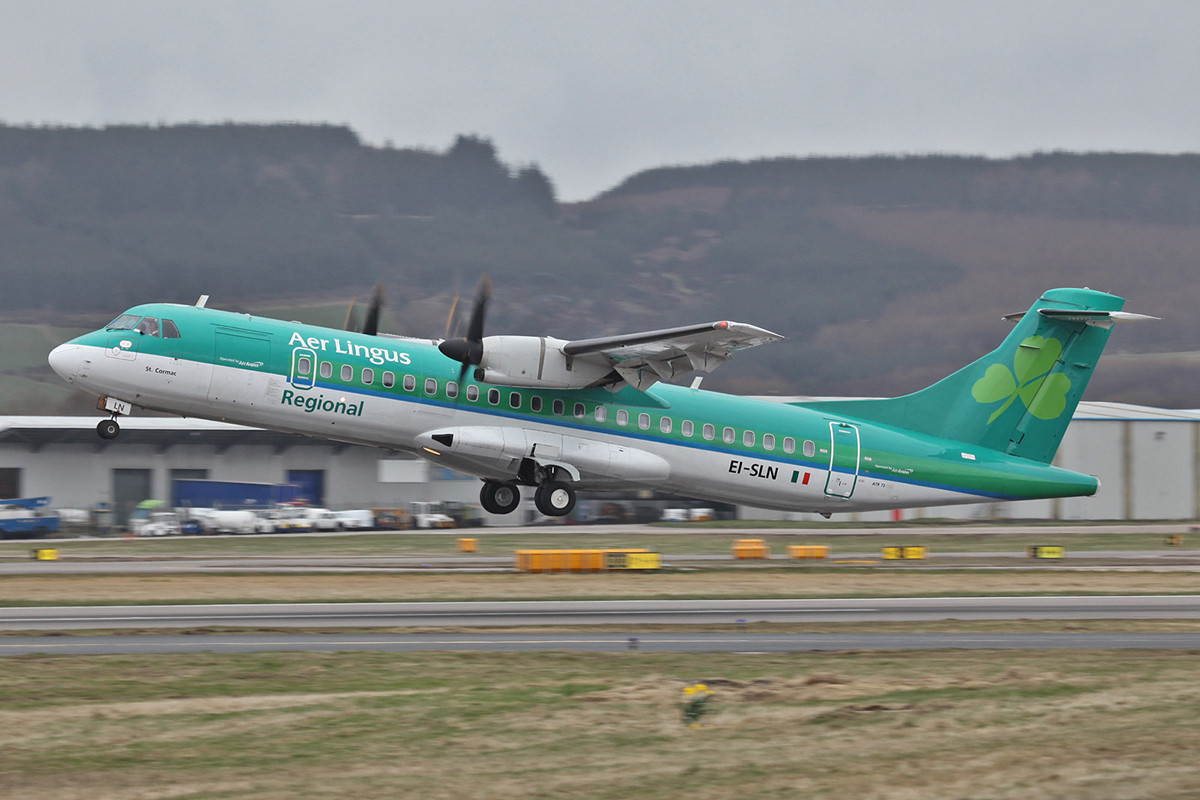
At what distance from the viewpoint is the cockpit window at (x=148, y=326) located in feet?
81.7

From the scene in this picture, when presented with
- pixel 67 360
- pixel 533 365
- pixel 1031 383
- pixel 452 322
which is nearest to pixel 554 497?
pixel 533 365

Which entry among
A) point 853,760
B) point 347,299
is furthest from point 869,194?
point 853,760

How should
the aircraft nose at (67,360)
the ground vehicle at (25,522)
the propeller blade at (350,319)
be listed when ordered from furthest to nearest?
the ground vehicle at (25,522)
the propeller blade at (350,319)
the aircraft nose at (67,360)

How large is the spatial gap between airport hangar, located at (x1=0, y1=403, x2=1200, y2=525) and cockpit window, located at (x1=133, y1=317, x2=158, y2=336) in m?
34.4

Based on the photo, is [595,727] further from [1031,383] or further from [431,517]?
[431,517]

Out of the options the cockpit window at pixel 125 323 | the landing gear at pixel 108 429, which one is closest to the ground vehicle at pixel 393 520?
the landing gear at pixel 108 429

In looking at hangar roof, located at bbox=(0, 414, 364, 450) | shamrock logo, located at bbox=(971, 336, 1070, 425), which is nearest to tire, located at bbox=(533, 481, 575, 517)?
shamrock logo, located at bbox=(971, 336, 1070, 425)

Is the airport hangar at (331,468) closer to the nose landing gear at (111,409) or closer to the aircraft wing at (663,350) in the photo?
the aircraft wing at (663,350)

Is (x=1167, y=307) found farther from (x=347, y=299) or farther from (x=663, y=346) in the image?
(x=663, y=346)

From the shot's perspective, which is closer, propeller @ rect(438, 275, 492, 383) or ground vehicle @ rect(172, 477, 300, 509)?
propeller @ rect(438, 275, 492, 383)

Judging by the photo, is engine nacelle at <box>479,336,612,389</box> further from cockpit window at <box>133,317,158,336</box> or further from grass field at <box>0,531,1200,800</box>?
grass field at <box>0,531,1200,800</box>

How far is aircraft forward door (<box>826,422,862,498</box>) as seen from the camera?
30.3 meters

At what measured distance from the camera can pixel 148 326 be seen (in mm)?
25000

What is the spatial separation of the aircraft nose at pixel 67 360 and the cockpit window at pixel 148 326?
1.26 m
